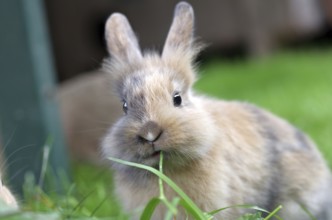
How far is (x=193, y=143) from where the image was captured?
8.21ft

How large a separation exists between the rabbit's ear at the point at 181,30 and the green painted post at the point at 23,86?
1467 millimetres

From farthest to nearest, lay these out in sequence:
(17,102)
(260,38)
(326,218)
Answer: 1. (260,38)
2. (17,102)
3. (326,218)

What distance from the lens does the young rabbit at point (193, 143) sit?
8.07 feet

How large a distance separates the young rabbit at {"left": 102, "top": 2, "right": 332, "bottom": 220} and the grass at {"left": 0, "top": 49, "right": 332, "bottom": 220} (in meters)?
0.26

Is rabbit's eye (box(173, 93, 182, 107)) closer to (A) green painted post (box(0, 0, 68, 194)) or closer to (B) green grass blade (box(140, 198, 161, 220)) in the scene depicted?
(B) green grass blade (box(140, 198, 161, 220))

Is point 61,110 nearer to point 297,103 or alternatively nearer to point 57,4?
point 297,103

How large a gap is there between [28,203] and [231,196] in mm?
1074

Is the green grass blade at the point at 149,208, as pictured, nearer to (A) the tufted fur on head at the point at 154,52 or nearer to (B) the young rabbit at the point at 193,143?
(B) the young rabbit at the point at 193,143

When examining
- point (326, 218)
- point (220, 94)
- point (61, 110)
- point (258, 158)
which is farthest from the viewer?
point (220, 94)

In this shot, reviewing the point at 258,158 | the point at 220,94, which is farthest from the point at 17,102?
the point at 220,94

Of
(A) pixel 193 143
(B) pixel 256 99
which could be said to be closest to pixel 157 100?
(A) pixel 193 143

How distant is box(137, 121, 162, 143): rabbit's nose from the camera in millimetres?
2352

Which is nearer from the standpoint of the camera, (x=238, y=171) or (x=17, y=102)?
(x=238, y=171)

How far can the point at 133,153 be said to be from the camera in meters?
2.45
